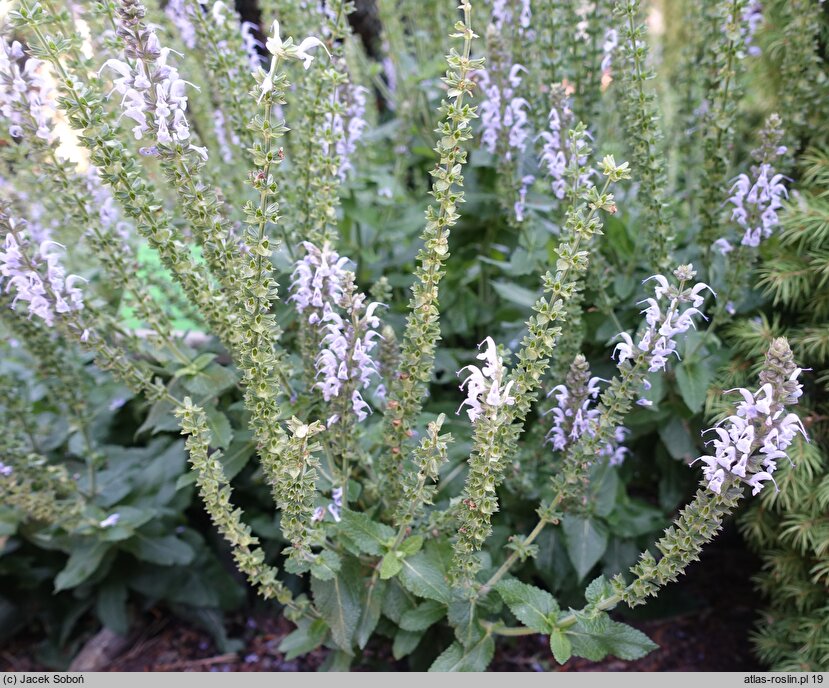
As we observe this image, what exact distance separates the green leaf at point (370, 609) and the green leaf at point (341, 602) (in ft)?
0.08

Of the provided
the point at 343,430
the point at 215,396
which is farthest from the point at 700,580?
the point at 215,396

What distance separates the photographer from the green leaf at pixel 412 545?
2160 mm

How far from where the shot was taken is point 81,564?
9.40 ft

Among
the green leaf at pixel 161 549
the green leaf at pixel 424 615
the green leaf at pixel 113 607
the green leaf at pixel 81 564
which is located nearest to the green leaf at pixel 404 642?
the green leaf at pixel 424 615

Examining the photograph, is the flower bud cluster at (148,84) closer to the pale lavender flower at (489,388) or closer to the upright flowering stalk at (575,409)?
the pale lavender flower at (489,388)

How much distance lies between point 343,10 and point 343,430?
53.6 inches

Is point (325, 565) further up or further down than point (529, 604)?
further up

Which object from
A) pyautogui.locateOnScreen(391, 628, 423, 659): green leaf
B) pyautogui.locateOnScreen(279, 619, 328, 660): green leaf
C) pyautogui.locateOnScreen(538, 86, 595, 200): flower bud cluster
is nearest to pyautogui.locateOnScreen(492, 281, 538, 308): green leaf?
pyautogui.locateOnScreen(538, 86, 595, 200): flower bud cluster

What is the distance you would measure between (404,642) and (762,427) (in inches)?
51.8

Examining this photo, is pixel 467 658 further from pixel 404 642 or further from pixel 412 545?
pixel 412 545

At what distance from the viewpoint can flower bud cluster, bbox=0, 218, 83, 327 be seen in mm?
2150

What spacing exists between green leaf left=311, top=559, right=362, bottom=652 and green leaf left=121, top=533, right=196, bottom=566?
3.12ft

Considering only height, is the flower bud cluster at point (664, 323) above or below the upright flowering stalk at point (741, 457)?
above

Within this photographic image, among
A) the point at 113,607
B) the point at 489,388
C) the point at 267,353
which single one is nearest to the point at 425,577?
the point at 489,388
